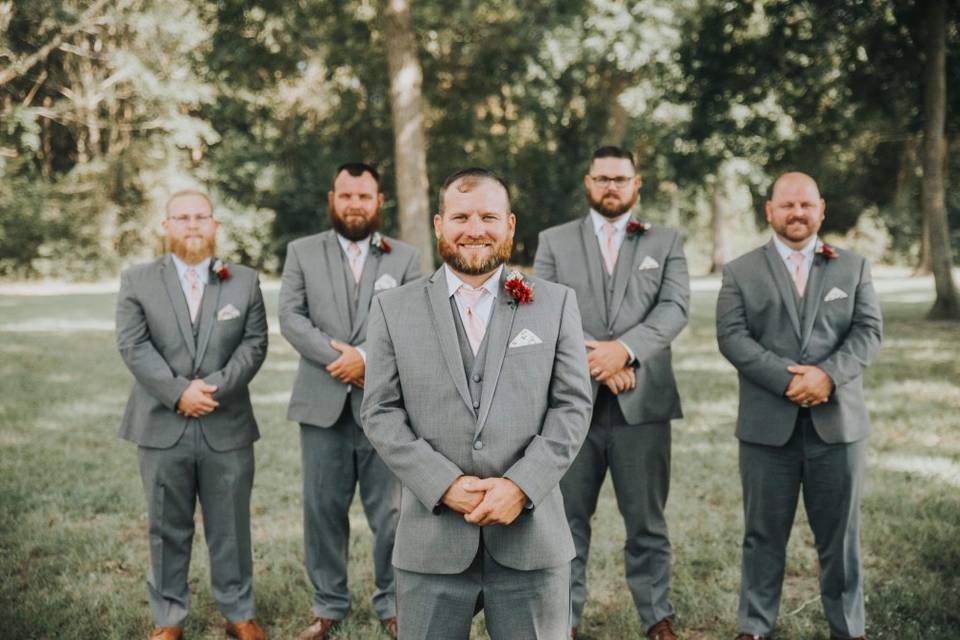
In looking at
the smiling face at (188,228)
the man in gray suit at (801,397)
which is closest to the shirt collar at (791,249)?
the man in gray suit at (801,397)

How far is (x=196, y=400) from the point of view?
411 centimetres

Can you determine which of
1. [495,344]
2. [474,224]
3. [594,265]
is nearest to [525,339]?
[495,344]

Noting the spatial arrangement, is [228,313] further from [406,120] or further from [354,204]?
[406,120]

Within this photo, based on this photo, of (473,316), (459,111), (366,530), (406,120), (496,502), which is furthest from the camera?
(459,111)

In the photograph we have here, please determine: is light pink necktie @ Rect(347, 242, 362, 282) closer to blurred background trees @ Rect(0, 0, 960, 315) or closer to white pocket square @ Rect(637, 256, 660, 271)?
white pocket square @ Rect(637, 256, 660, 271)

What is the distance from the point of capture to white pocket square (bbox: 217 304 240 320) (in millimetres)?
4363

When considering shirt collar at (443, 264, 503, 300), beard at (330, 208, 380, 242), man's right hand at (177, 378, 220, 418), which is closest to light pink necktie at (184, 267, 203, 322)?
man's right hand at (177, 378, 220, 418)

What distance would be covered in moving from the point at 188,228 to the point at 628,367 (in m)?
2.53

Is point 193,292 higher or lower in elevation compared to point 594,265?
lower

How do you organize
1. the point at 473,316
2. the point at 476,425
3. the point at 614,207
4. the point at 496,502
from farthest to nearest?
1. the point at 614,207
2. the point at 473,316
3. the point at 476,425
4. the point at 496,502

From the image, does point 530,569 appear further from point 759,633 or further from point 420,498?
point 759,633

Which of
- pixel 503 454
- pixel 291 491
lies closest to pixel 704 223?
pixel 291 491

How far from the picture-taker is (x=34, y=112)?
20.6m

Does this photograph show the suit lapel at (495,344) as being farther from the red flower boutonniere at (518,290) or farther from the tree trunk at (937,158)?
the tree trunk at (937,158)
